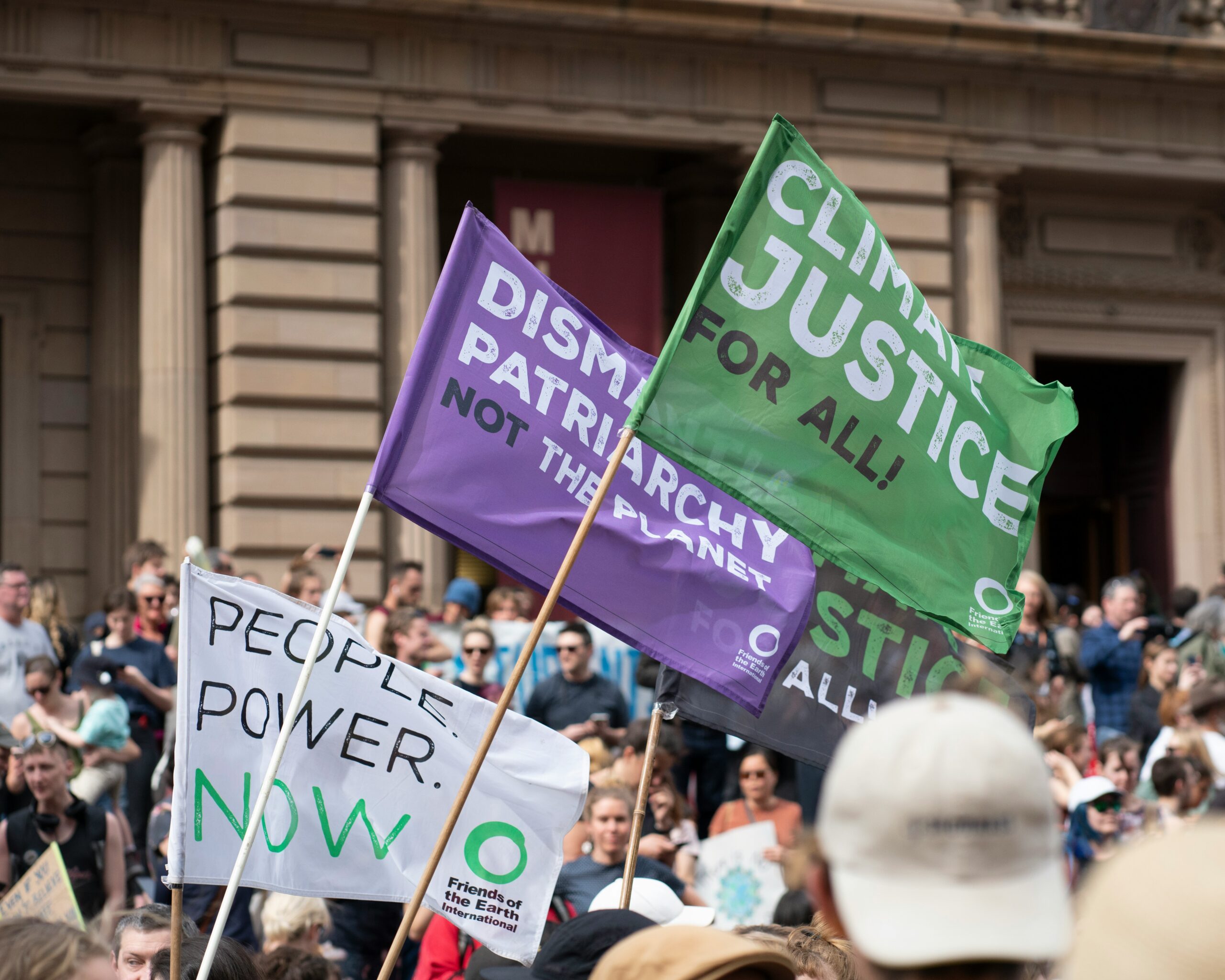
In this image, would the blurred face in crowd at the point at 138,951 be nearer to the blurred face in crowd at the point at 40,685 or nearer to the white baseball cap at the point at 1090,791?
the blurred face in crowd at the point at 40,685

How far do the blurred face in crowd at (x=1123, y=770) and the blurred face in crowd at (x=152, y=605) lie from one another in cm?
538

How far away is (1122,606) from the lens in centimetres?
1266

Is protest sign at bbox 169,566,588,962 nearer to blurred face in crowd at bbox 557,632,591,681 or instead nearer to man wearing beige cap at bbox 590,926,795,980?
man wearing beige cap at bbox 590,926,795,980

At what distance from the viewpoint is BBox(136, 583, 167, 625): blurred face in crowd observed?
10.6 m

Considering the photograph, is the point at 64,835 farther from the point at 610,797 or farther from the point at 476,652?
the point at 476,652

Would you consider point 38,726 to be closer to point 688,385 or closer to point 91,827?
point 91,827

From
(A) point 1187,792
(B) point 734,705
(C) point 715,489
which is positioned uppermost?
(C) point 715,489

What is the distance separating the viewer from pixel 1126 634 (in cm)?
1257

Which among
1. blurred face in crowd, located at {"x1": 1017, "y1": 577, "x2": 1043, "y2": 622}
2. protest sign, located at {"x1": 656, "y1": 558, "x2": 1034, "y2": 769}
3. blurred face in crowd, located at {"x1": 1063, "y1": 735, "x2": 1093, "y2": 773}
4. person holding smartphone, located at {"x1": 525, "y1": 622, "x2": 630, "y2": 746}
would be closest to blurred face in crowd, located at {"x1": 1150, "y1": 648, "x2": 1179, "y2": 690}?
blurred face in crowd, located at {"x1": 1017, "y1": 577, "x2": 1043, "y2": 622}

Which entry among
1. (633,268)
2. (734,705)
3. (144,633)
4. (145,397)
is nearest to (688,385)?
(734,705)

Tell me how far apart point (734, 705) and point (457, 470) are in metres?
1.15

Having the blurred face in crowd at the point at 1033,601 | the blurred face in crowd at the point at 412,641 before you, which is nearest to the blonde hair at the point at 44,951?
the blurred face in crowd at the point at 412,641

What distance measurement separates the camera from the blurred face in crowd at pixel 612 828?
745cm

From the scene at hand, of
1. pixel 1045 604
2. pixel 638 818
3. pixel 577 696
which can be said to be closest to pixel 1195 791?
pixel 1045 604
